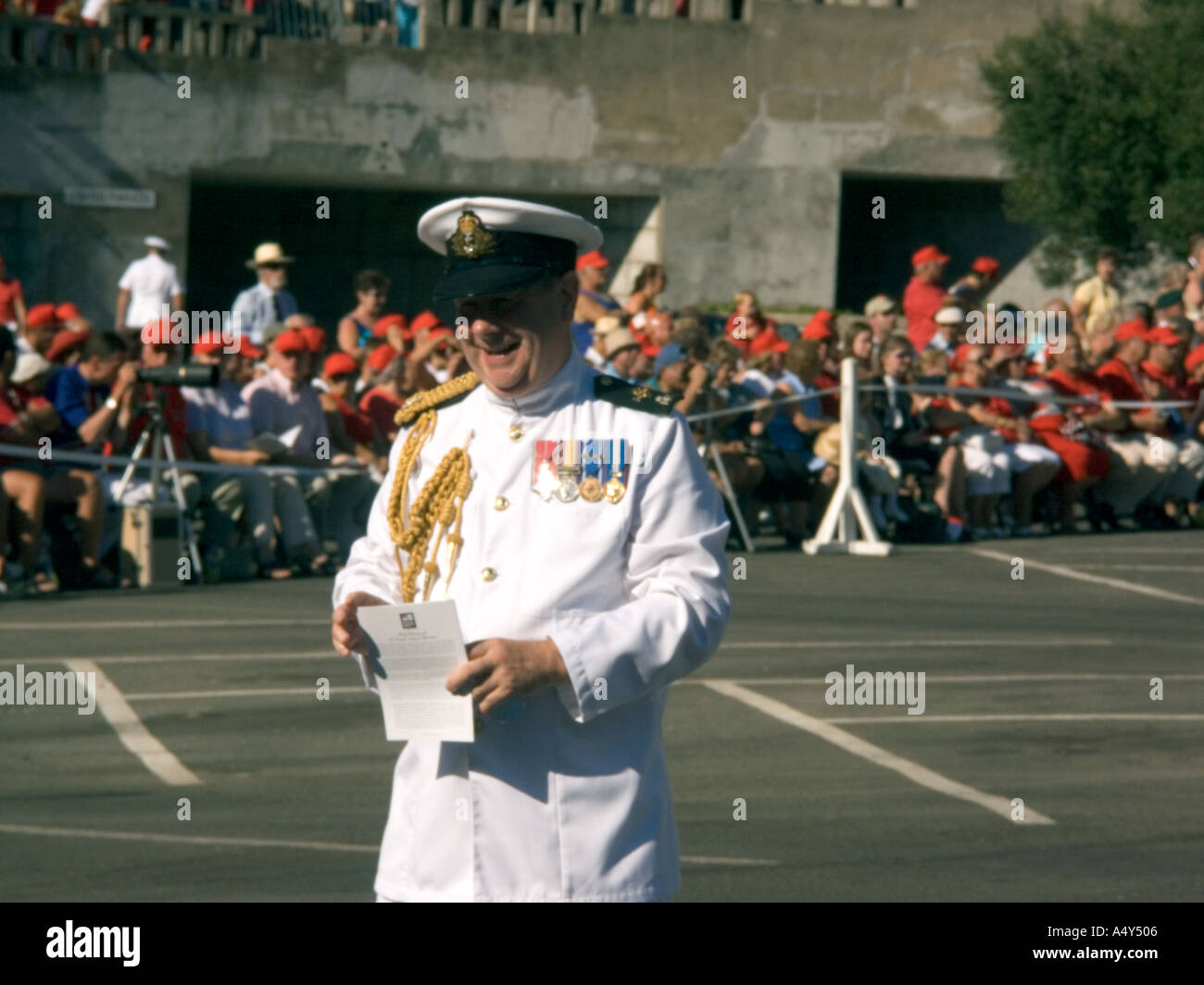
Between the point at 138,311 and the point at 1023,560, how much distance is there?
30.6 ft

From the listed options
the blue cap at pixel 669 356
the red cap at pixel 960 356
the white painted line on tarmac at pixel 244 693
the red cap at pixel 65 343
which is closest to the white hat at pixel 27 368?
the red cap at pixel 65 343

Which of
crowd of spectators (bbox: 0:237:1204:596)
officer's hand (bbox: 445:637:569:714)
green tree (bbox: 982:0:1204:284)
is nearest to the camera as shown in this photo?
officer's hand (bbox: 445:637:569:714)

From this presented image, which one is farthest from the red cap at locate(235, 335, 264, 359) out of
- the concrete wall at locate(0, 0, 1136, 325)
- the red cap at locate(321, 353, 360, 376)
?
the concrete wall at locate(0, 0, 1136, 325)

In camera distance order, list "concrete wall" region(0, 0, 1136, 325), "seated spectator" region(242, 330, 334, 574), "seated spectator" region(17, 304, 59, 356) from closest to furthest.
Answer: "seated spectator" region(242, 330, 334, 574) → "seated spectator" region(17, 304, 59, 356) → "concrete wall" region(0, 0, 1136, 325)

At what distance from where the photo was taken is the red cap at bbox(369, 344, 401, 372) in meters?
16.6

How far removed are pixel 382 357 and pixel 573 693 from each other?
1268cm

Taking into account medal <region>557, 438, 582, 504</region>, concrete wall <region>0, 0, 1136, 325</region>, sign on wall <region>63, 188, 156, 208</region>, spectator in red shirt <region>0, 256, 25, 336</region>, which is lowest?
medal <region>557, 438, 582, 504</region>

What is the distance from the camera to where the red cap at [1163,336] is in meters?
20.0

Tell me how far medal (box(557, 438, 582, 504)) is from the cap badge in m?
0.40

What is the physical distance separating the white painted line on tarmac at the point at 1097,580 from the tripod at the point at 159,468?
5.72 m

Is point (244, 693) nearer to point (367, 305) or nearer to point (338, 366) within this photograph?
point (338, 366)

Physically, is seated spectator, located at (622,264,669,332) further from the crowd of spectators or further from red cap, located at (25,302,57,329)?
red cap, located at (25,302,57,329)
